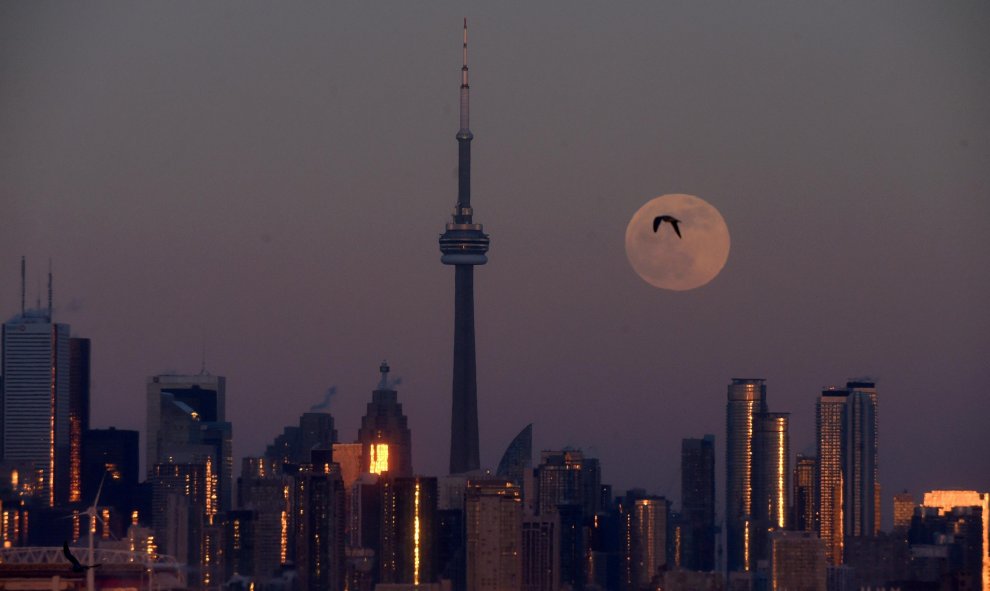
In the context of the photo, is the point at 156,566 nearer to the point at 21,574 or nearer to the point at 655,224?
the point at 21,574

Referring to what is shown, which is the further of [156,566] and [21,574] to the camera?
[156,566]

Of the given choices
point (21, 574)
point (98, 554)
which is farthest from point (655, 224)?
point (98, 554)

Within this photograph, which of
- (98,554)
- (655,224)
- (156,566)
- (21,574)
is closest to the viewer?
(655,224)

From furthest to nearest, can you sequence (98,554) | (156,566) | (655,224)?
1. (156,566)
2. (98,554)
3. (655,224)

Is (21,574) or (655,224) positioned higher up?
(655,224)

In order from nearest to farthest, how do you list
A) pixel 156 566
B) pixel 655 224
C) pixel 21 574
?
pixel 655 224 → pixel 21 574 → pixel 156 566

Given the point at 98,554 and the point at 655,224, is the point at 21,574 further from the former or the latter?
the point at 655,224

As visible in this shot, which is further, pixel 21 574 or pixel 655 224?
pixel 21 574

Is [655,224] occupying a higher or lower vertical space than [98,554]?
higher
